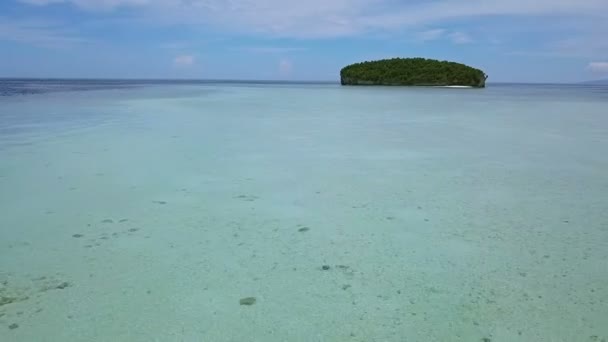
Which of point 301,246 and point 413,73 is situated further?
point 413,73

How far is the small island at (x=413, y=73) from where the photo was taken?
215 feet

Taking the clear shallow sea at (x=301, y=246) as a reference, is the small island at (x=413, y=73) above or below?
above

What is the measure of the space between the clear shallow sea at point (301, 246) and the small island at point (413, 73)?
205 ft

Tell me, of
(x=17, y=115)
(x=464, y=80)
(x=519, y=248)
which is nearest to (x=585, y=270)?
(x=519, y=248)

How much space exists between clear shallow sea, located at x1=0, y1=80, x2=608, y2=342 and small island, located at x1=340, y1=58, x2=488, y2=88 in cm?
6241

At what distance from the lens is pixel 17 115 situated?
12.6 m

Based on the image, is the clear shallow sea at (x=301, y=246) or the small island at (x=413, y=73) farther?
the small island at (x=413, y=73)

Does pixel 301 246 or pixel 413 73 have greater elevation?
pixel 413 73

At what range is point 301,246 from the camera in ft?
11.2

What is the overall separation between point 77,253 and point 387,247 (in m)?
2.13

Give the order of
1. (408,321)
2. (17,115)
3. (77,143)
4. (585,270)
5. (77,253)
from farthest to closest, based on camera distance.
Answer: (17,115) → (77,143) → (77,253) → (585,270) → (408,321)

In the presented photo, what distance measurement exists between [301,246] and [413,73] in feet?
230

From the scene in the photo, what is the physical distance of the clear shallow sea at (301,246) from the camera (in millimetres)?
2377

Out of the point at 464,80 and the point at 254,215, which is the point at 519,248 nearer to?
the point at 254,215
